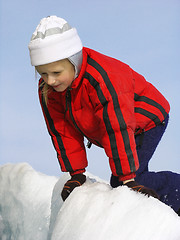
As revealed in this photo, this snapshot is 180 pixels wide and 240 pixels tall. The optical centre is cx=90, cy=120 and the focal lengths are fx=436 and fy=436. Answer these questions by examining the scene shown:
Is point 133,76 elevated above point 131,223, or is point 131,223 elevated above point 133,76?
point 133,76

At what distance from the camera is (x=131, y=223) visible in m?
1.10

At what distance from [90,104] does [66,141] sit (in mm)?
225

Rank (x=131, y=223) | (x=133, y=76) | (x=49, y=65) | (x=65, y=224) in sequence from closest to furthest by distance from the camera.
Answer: (x=131, y=223) < (x=65, y=224) < (x=49, y=65) < (x=133, y=76)

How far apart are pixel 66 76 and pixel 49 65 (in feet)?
0.21

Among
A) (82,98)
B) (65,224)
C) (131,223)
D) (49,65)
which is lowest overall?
(65,224)

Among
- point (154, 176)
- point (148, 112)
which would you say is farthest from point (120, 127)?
point (154, 176)

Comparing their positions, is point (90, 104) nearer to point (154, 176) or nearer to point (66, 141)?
point (66, 141)

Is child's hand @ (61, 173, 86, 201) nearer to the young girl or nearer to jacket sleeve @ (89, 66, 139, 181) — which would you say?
the young girl

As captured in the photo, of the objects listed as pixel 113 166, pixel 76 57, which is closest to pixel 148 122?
pixel 113 166

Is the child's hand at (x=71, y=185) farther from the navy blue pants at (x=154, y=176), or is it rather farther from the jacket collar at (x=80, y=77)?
the jacket collar at (x=80, y=77)

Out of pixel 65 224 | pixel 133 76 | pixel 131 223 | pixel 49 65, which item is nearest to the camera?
pixel 131 223

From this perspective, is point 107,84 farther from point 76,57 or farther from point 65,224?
point 65,224

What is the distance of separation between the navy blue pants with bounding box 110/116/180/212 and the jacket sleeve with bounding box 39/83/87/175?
0.17 m

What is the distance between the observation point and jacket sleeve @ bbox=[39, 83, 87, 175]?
1.62 m
